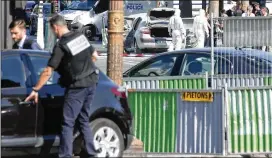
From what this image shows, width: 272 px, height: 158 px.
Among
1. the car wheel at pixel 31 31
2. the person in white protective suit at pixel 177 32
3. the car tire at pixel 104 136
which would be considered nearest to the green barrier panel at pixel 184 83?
the car tire at pixel 104 136

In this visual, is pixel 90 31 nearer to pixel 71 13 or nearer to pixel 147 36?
Result: pixel 71 13

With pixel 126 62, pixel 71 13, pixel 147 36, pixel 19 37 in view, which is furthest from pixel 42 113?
pixel 71 13

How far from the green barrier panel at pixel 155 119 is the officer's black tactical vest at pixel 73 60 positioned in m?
1.69

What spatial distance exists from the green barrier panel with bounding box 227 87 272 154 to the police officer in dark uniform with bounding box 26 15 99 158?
2.20 m

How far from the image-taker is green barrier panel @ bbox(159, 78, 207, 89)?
46.3 ft

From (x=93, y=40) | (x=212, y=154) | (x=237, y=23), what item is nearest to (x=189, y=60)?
(x=237, y=23)

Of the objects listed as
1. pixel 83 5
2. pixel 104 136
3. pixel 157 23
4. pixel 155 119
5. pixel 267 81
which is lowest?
pixel 104 136

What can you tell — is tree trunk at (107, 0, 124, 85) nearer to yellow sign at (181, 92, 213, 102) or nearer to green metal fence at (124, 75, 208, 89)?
yellow sign at (181, 92, 213, 102)

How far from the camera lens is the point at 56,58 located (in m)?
10.5

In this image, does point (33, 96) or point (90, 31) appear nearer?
point (33, 96)

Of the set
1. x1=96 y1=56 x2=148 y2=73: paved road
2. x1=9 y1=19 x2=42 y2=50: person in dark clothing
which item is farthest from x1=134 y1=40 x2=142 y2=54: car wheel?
x1=9 y1=19 x2=42 y2=50: person in dark clothing

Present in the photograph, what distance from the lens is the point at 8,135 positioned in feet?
34.2

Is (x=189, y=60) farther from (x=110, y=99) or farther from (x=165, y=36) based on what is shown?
(x=165, y=36)

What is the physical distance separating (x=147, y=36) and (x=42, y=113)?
20.2 meters
